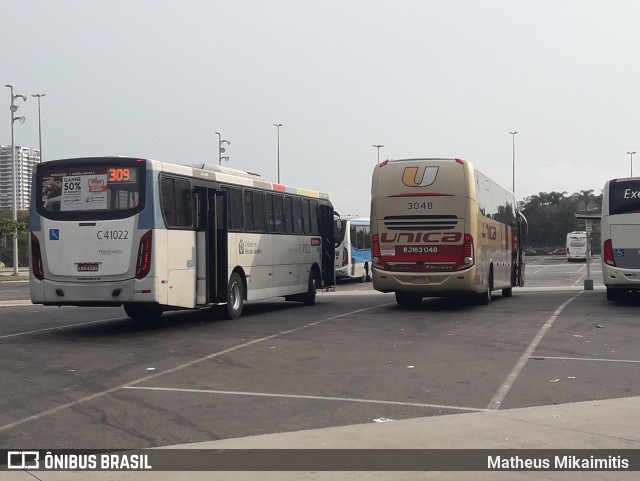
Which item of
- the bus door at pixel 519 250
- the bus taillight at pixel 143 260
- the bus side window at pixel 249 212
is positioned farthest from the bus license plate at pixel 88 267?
the bus door at pixel 519 250

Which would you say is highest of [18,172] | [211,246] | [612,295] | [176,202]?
[18,172]

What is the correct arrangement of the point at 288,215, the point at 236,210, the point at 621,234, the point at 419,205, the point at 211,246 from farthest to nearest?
the point at 288,215, the point at 621,234, the point at 419,205, the point at 236,210, the point at 211,246

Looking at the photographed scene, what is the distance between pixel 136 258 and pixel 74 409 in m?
6.77

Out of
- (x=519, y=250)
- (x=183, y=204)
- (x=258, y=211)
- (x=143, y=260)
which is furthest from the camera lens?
(x=519, y=250)

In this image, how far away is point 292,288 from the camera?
930 inches

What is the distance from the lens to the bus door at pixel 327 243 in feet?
85.8

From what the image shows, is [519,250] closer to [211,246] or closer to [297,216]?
[297,216]

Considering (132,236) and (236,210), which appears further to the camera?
(236,210)

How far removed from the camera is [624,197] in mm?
23656

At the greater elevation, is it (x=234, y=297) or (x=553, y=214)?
(x=553, y=214)

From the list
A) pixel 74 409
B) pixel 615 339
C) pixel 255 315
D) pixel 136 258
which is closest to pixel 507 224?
pixel 255 315

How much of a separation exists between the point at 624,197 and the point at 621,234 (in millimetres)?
1019

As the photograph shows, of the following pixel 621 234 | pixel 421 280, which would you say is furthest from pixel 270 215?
pixel 621 234

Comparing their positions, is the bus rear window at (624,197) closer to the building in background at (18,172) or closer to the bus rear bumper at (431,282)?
the bus rear bumper at (431,282)
